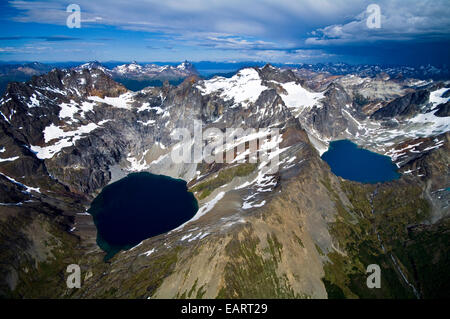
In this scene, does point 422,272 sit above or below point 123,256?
above

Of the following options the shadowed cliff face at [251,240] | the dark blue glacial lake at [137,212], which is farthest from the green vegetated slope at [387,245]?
the dark blue glacial lake at [137,212]

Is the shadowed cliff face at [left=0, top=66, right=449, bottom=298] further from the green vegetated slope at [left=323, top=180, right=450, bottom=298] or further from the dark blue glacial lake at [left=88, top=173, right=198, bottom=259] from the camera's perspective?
the dark blue glacial lake at [left=88, top=173, right=198, bottom=259]

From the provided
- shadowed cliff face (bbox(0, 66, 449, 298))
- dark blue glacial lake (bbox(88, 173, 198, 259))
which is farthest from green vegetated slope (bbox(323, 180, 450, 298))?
dark blue glacial lake (bbox(88, 173, 198, 259))

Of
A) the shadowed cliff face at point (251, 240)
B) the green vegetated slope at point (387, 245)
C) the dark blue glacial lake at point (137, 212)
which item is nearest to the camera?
the shadowed cliff face at point (251, 240)

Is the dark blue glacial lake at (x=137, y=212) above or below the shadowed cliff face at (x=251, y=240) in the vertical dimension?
below

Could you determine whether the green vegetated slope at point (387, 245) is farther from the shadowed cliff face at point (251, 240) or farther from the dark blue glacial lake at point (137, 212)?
the dark blue glacial lake at point (137, 212)

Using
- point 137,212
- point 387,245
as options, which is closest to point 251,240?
point 387,245

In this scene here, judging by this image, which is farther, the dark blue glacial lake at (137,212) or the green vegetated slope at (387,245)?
the dark blue glacial lake at (137,212)
